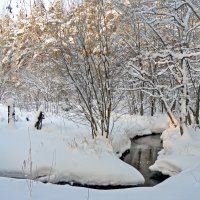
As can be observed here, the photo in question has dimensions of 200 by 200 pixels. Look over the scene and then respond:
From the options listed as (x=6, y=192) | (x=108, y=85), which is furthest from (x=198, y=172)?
(x=108, y=85)

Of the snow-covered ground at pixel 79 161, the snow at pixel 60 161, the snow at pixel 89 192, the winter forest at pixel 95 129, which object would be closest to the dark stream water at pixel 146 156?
the winter forest at pixel 95 129

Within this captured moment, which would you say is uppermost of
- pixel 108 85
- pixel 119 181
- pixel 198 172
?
pixel 108 85

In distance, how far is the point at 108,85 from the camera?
1239 cm

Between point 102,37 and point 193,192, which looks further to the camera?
point 102,37

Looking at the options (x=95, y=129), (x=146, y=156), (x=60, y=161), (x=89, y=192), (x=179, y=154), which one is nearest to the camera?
(x=89, y=192)

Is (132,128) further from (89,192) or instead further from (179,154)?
(89,192)

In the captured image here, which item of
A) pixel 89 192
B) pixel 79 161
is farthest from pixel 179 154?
pixel 89 192

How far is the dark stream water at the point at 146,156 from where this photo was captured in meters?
10.8

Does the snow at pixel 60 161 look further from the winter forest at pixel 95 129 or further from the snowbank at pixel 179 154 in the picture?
the snowbank at pixel 179 154

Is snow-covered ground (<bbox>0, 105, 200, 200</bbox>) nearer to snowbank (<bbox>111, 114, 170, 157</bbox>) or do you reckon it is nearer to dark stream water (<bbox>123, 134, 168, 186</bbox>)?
snowbank (<bbox>111, 114, 170, 157</bbox>)

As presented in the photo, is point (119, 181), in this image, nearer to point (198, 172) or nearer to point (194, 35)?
point (198, 172)

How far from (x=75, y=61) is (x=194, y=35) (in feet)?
21.4

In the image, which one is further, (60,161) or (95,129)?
(95,129)

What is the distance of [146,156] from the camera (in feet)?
45.8
